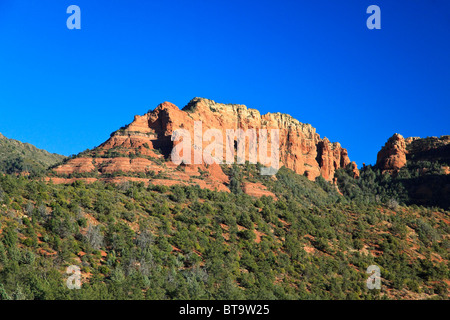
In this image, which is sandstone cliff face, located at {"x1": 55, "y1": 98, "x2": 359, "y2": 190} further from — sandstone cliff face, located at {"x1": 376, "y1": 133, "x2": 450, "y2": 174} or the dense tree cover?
sandstone cliff face, located at {"x1": 376, "y1": 133, "x2": 450, "y2": 174}

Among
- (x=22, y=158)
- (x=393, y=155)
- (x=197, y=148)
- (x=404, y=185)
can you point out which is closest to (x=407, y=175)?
(x=404, y=185)

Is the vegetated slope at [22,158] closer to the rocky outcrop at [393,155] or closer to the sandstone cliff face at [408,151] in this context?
the rocky outcrop at [393,155]

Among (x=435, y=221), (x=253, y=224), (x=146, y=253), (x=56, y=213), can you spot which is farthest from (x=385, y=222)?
(x=56, y=213)

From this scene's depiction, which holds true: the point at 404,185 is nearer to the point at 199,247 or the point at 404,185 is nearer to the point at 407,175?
the point at 407,175

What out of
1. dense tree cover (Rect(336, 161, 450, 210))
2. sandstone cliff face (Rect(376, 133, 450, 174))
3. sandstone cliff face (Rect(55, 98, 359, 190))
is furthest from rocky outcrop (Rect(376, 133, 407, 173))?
sandstone cliff face (Rect(55, 98, 359, 190))

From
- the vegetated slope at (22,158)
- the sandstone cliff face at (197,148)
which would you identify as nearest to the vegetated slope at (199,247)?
the sandstone cliff face at (197,148)
